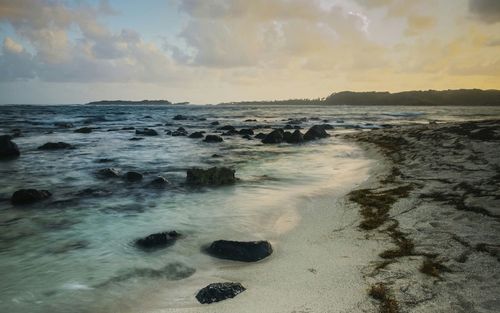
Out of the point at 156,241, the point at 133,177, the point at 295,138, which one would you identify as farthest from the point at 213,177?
the point at 295,138

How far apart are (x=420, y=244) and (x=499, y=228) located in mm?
1199

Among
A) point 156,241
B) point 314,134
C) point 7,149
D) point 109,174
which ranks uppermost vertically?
point 314,134

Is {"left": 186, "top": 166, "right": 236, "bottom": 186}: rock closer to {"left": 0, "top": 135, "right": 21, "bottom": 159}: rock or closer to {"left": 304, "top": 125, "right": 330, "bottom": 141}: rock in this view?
{"left": 0, "top": 135, "right": 21, "bottom": 159}: rock

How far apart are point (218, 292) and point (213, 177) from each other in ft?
20.4

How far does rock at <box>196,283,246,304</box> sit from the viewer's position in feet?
12.6

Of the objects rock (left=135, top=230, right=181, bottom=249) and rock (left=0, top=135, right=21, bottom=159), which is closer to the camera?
rock (left=135, top=230, right=181, bottom=249)

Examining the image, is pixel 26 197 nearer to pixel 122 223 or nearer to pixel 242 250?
pixel 122 223

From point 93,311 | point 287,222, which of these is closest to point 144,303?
point 93,311

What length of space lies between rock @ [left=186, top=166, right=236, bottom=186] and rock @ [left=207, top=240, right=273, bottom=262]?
473 cm

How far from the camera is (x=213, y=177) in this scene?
998 centimetres

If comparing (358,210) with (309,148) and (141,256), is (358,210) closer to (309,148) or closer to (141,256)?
(141,256)

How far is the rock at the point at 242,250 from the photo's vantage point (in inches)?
195

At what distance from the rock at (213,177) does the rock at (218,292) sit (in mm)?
5940

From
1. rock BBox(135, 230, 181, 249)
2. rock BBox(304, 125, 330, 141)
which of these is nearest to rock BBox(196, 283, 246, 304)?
rock BBox(135, 230, 181, 249)
